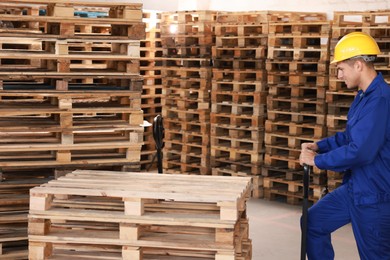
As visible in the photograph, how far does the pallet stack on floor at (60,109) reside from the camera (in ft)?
20.6

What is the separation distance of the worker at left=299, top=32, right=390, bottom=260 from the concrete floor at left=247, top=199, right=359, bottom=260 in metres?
2.21

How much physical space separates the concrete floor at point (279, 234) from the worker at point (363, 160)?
221 centimetres

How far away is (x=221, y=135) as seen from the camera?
38.5 feet

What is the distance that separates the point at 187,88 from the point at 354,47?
6633 mm

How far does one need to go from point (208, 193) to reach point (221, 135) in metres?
6.49

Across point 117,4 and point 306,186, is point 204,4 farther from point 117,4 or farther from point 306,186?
point 306,186

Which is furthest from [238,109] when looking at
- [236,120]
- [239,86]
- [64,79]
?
[64,79]

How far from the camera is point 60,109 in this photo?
631cm

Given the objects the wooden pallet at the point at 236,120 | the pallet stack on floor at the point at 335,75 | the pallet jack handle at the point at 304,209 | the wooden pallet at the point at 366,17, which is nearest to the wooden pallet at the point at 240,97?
the wooden pallet at the point at 236,120

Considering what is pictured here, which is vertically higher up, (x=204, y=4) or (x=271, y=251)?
(x=204, y=4)

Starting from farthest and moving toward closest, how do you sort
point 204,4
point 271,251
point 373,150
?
point 204,4
point 271,251
point 373,150

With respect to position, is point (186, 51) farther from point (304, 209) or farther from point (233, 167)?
point (304, 209)

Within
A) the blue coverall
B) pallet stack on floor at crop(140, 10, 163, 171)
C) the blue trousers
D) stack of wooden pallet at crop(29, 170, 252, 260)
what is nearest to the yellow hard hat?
the blue coverall

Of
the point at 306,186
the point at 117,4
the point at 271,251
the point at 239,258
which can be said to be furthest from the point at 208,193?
the point at 271,251
